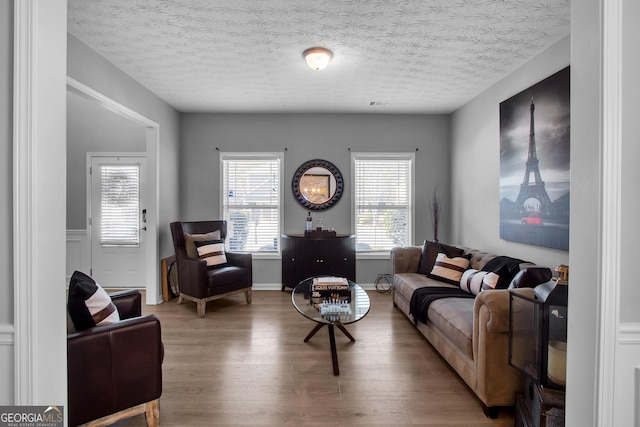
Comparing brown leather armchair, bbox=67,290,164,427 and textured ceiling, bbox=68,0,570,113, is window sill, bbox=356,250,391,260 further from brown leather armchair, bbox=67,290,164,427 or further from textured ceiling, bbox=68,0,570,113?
brown leather armchair, bbox=67,290,164,427

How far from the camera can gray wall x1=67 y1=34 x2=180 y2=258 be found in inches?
107

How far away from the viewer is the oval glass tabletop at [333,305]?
8.18ft

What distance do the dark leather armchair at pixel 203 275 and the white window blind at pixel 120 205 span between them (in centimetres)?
136

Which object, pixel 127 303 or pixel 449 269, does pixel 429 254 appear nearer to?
pixel 449 269

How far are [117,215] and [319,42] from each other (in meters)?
4.23

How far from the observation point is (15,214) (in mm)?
1103

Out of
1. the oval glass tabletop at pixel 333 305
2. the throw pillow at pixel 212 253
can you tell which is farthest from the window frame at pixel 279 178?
the oval glass tabletop at pixel 333 305

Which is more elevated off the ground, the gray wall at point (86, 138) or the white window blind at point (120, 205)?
the gray wall at point (86, 138)

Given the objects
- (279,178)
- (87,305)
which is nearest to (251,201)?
(279,178)

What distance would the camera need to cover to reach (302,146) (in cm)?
480

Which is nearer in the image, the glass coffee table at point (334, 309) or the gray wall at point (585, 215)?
the gray wall at point (585, 215)

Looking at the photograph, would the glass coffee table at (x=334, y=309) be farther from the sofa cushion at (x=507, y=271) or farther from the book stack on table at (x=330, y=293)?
the sofa cushion at (x=507, y=271)

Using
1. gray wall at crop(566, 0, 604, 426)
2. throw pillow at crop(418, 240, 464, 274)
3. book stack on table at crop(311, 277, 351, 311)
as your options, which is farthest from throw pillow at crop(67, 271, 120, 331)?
throw pillow at crop(418, 240, 464, 274)

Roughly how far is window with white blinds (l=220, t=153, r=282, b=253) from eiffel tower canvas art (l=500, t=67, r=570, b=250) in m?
3.10
